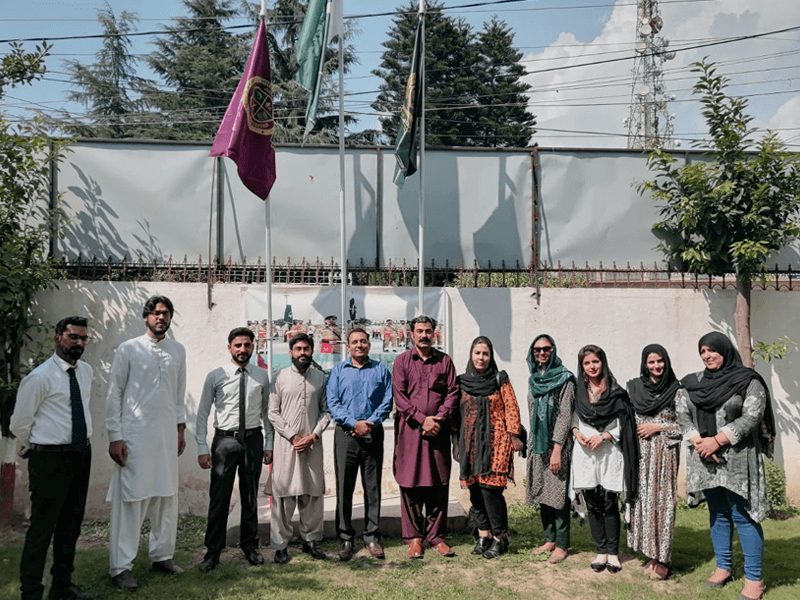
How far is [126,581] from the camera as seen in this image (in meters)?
3.88

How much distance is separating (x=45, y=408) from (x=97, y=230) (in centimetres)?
271

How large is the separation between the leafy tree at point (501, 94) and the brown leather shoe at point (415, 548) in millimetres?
19657

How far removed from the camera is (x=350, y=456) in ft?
14.5

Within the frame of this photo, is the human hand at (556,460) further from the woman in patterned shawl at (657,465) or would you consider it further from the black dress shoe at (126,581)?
the black dress shoe at (126,581)

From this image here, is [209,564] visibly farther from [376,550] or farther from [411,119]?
[411,119]

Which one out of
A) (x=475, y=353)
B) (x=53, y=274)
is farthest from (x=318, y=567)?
(x=53, y=274)

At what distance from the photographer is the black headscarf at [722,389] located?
3.85 meters

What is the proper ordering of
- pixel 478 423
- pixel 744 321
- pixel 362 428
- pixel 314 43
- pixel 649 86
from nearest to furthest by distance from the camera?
pixel 362 428, pixel 478 423, pixel 314 43, pixel 744 321, pixel 649 86

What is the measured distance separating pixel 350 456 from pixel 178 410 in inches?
45.0

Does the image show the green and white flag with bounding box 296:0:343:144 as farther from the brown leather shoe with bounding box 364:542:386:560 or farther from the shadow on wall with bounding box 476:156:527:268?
the brown leather shoe with bounding box 364:542:386:560

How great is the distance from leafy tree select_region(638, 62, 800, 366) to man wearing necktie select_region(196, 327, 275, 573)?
360 cm

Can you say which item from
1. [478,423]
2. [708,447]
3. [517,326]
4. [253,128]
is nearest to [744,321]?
[517,326]

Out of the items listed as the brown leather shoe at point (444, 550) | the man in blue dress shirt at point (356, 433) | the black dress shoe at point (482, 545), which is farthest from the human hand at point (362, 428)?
the black dress shoe at point (482, 545)

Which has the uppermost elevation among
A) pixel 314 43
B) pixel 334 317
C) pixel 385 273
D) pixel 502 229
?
pixel 314 43
